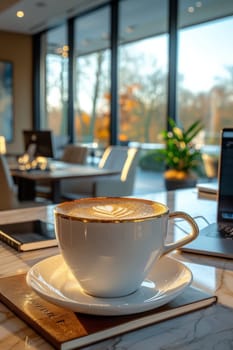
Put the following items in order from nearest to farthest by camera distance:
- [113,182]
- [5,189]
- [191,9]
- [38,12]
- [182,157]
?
1. [5,189]
2. [113,182]
3. [182,157]
4. [191,9]
5. [38,12]

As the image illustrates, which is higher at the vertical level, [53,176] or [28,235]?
[28,235]

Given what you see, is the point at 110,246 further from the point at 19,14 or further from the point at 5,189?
the point at 19,14

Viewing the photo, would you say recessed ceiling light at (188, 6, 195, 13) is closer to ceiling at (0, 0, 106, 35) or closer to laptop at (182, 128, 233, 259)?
ceiling at (0, 0, 106, 35)

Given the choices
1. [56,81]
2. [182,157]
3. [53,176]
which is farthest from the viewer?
[56,81]

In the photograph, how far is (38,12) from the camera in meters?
6.42

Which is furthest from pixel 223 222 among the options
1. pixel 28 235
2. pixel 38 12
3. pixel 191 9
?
pixel 38 12

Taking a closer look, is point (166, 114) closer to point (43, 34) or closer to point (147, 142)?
point (147, 142)

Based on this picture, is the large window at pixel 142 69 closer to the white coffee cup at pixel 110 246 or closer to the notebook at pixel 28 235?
the notebook at pixel 28 235

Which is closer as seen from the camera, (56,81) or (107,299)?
(107,299)

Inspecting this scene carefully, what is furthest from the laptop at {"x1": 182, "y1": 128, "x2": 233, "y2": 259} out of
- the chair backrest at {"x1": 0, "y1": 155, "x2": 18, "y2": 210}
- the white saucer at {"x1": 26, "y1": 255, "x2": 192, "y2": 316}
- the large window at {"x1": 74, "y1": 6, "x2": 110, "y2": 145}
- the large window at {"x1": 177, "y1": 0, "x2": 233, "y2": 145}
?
the large window at {"x1": 74, "y1": 6, "x2": 110, "y2": 145}

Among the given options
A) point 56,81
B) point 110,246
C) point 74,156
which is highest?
point 56,81

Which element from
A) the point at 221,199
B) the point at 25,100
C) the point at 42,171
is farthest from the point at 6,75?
the point at 221,199

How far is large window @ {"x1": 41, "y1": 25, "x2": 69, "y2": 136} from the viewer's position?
7254mm

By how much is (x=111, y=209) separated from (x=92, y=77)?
610 cm
